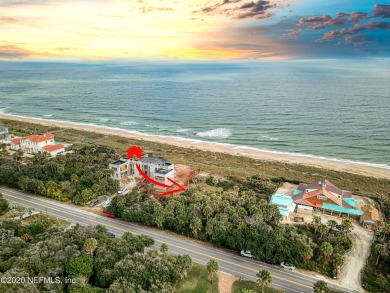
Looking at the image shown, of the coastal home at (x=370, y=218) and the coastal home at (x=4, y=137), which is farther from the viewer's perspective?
the coastal home at (x=4, y=137)

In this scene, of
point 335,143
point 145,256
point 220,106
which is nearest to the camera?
point 145,256

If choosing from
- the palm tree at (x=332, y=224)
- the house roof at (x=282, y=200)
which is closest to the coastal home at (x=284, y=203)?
the house roof at (x=282, y=200)

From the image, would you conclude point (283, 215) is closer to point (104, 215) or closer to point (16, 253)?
point (104, 215)

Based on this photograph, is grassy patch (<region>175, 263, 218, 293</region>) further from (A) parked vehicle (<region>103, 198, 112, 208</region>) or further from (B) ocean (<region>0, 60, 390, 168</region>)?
(B) ocean (<region>0, 60, 390, 168</region>)

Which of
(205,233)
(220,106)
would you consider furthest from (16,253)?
(220,106)

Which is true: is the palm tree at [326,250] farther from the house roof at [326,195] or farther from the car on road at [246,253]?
the house roof at [326,195]

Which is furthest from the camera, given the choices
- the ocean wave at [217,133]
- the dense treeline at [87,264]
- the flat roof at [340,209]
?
the ocean wave at [217,133]

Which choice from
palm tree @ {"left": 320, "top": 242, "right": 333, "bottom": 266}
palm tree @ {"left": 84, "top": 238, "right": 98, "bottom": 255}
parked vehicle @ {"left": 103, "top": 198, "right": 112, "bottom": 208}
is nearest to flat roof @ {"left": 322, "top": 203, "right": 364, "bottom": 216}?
palm tree @ {"left": 320, "top": 242, "right": 333, "bottom": 266}

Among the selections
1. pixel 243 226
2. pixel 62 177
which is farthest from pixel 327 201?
pixel 62 177
